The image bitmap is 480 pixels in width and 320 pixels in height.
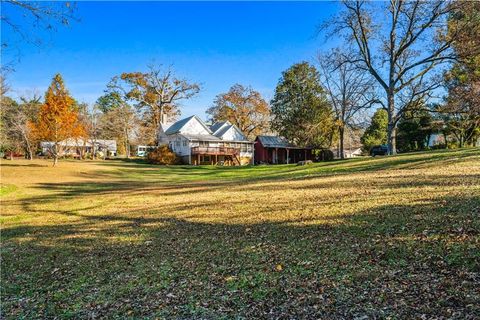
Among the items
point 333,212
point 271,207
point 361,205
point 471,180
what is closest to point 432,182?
point 471,180

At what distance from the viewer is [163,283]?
504cm

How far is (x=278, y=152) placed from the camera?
46.8 m

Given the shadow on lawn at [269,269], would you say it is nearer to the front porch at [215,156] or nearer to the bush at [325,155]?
the front porch at [215,156]

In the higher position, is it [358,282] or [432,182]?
[432,182]

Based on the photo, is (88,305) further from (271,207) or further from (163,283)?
(271,207)

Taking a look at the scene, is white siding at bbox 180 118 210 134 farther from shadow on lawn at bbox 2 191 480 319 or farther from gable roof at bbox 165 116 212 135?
shadow on lawn at bbox 2 191 480 319

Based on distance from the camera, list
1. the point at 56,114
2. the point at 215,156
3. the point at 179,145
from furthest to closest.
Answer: the point at 179,145 → the point at 215,156 → the point at 56,114

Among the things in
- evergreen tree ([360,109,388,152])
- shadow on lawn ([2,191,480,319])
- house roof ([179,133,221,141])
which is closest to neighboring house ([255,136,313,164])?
house roof ([179,133,221,141])

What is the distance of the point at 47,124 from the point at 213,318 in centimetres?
3203

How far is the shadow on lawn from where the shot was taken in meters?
3.79

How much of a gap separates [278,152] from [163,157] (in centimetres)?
1559

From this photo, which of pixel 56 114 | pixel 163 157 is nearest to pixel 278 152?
pixel 163 157

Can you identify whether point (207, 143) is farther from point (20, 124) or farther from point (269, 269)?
point (269, 269)

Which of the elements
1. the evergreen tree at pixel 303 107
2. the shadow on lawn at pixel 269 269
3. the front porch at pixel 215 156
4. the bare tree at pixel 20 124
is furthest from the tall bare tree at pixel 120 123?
the shadow on lawn at pixel 269 269
